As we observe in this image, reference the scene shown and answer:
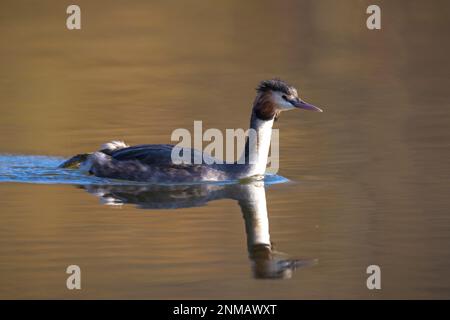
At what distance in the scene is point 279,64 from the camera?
23.2 metres

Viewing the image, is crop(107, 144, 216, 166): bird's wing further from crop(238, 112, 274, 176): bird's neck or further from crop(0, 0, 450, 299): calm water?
crop(238, 112, 274, 176): bird's neck

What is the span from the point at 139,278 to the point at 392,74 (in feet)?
42.1

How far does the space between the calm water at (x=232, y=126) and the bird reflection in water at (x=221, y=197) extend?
27mm

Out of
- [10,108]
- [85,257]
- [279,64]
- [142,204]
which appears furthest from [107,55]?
[85,257]

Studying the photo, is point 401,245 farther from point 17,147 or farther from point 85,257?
point 17,147

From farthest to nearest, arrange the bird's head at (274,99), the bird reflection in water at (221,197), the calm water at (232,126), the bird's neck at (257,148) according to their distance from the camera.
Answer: the bird's neck at (257,148) → the bird's head at (274,99) → the bird reflection in water at (221,197) → the calm water at (232,126)

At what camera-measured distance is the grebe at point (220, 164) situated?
14055 millimetres

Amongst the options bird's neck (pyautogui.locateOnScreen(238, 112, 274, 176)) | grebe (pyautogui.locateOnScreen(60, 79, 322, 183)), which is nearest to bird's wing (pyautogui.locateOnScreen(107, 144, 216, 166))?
grebe (pyautogui.locateOnScreen(60, 79, 322, 183))

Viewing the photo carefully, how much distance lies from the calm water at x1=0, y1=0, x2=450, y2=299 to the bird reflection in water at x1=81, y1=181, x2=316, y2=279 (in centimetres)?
3

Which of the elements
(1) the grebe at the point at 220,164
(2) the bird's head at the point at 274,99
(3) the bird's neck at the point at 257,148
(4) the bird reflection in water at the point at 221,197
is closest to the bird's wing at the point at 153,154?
(1) the grebe at the point at 220,164

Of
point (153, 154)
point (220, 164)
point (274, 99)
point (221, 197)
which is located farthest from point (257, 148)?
point (153, 154)

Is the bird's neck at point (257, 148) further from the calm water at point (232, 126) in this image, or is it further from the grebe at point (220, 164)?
the calm water at point (232, 126)

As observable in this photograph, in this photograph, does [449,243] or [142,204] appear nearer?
[449,243]
